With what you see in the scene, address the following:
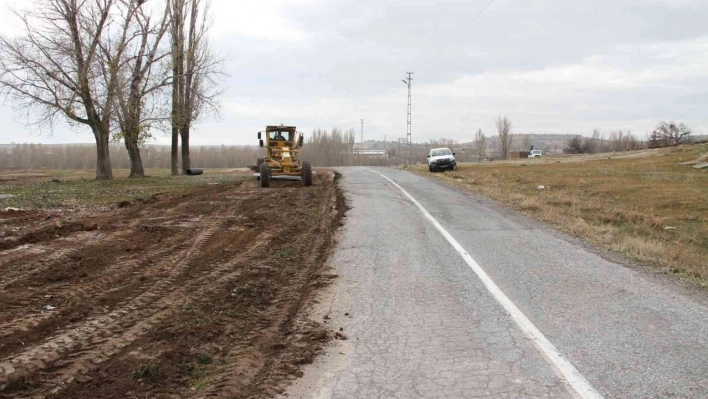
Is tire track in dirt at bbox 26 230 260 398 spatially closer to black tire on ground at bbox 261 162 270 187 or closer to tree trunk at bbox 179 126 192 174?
black tire on ground at bbox 261 162 270 187

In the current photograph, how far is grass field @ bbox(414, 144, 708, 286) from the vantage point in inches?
376

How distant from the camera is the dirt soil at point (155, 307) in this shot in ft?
12.8

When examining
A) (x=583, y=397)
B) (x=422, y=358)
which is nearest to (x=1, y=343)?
(x=422, y=358)

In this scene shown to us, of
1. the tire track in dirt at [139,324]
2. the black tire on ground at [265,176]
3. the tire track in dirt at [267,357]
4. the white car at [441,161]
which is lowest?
the tire track in dirt at [267,357]

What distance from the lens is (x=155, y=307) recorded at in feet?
18.0

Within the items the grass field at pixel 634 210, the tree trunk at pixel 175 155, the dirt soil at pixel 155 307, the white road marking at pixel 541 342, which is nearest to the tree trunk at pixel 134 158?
the tree trunk at pixel 175 155

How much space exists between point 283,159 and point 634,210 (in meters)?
14.1

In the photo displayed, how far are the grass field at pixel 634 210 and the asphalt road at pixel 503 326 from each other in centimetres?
131

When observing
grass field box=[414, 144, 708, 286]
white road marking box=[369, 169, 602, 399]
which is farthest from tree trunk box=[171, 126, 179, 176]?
white road marking box=[369, 169, 602, 399]

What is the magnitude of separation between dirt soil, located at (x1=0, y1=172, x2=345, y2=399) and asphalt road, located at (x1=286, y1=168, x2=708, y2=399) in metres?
0.50

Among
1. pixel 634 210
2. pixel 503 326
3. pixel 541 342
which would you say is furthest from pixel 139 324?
pixel 634 210

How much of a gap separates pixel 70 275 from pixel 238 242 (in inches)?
122

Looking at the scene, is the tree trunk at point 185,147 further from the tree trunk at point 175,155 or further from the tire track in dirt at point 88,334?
the tire track in dirt at point 88,334

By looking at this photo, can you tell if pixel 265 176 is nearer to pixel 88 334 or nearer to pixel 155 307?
pixel 155 307
